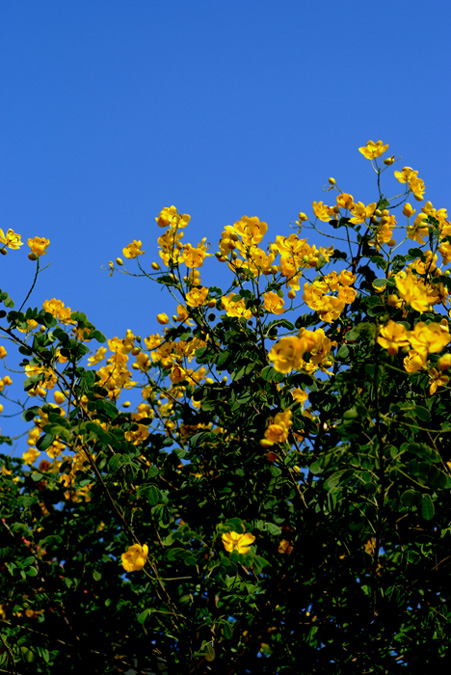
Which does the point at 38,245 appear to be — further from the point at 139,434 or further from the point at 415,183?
the point at 415,183

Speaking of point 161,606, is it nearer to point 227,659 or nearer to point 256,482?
point 227,659

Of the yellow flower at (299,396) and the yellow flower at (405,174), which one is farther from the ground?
the yellow flower at (405,174)

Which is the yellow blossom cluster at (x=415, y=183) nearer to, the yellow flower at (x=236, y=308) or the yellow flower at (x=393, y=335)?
the yellow flower at (x=236, y=308)

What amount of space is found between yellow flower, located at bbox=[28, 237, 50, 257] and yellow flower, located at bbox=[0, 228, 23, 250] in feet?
0.29

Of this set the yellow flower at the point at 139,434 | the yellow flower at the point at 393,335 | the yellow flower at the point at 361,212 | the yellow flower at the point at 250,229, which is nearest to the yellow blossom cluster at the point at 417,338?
the yellow flower at the point at 393,335

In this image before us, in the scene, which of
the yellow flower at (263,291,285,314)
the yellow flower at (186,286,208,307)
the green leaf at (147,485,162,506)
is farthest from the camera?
the yellow flower at (186,286,208,307)

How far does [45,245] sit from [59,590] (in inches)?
65.0

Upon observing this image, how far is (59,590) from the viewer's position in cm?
300

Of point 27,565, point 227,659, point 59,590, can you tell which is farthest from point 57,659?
point 227,659

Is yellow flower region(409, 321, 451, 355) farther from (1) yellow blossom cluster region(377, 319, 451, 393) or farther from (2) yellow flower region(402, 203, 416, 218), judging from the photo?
(2) yellow flower region(402, 203, 416, 218)

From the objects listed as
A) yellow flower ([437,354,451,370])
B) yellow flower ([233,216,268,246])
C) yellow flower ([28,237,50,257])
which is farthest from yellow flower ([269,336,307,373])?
yellow flower ([28,237,50,257])

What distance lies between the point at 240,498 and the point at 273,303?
83cm

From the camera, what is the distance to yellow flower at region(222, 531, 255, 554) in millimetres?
2051

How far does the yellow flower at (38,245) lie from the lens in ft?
8.69
